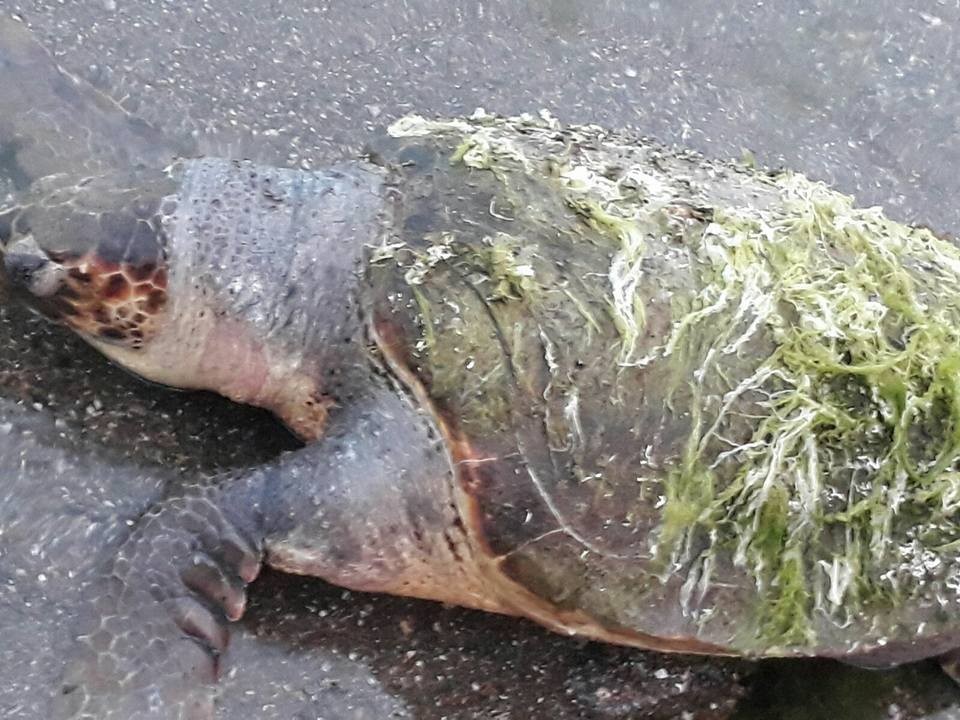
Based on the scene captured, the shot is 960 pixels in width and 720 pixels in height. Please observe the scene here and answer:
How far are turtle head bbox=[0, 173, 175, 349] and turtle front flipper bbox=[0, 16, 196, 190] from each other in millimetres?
165

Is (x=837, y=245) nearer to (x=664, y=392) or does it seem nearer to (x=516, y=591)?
(x=664, y=392)

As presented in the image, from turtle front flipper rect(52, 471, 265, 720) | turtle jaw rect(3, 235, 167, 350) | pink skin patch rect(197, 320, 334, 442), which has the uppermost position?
turtle jaw rect(3, 235, 167, 350)

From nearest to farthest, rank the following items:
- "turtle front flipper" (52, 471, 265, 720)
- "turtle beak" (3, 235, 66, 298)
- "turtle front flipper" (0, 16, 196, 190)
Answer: "turtle front flipper" (52, 471, 265, 720)
"turtle beak" (3, 235, 66, 298)
"turtle front flipper" (0, 16, 196, 190)

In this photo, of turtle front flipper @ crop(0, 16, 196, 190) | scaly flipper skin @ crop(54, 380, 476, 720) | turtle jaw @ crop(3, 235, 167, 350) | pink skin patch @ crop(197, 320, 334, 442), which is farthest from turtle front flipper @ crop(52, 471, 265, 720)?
turtle front flipper @ crop(0, 16, 196, 190)

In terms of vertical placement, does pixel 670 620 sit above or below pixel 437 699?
above

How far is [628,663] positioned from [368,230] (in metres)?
0.78

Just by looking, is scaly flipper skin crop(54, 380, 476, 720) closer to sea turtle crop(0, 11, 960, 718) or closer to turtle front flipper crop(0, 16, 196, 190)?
sea turtle crop(0, 11, 960, 718)

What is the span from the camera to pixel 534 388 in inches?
54.6

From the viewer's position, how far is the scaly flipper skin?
4.37 feet

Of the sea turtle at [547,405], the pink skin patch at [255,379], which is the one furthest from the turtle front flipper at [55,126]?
the pink skin patch at [255,379]

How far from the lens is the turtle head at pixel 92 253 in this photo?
148 cm

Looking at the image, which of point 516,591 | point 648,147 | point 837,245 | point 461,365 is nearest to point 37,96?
point 461,365

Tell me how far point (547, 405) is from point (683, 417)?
19cm

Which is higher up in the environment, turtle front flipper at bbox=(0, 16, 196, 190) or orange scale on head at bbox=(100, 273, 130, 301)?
turtle front flipper at bbox=(0, 16, 196, 190)
